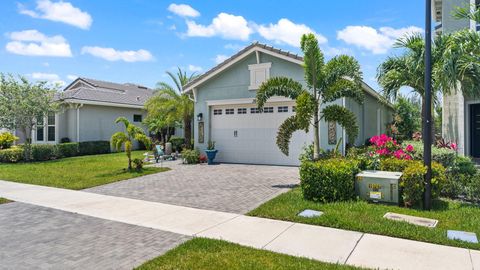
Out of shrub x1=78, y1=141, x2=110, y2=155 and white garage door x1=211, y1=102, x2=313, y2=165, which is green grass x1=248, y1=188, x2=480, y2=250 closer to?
white garage door x1=211, y1=102, x2=313, y2=165

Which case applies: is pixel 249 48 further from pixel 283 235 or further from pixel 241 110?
pixel 283 235

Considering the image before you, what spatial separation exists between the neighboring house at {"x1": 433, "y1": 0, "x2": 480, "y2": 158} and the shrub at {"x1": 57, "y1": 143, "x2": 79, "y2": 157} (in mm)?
20459

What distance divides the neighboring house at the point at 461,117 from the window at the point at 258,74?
7177 mm

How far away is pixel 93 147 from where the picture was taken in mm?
21578

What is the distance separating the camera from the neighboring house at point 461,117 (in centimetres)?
1139

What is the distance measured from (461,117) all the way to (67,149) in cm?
2096

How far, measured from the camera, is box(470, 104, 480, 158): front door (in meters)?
11.7

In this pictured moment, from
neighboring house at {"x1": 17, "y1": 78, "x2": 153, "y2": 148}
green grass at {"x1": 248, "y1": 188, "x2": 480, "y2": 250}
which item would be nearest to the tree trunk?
neighboring house at {"x1": 17, "y1": 78, "x2": 153, "y2": 148}

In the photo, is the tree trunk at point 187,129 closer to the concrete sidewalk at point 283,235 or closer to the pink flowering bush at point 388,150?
the concrete sidewalk at point 283,235

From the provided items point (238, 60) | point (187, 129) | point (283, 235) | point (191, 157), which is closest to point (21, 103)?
point (187, 129)

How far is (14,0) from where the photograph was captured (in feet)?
36.7

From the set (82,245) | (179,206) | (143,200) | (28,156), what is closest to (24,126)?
(28,156)

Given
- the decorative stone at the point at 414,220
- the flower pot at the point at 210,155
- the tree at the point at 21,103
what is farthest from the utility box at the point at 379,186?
the tree at the point at 21,103

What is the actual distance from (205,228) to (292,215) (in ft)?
6.20
